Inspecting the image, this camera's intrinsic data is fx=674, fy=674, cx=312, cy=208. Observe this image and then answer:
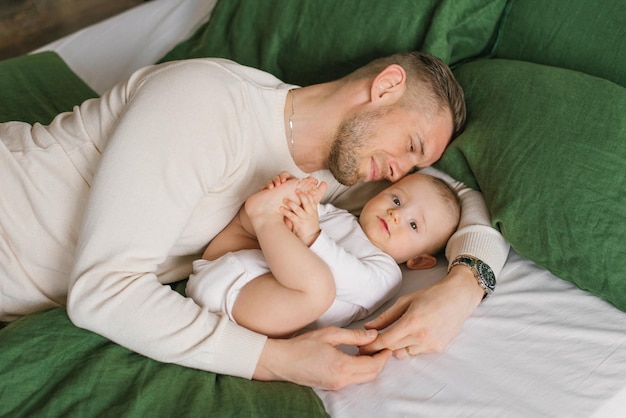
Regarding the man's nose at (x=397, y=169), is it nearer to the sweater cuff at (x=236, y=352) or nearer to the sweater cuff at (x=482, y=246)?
the sweater cuff at (x=482, y=246)

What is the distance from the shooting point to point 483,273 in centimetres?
142

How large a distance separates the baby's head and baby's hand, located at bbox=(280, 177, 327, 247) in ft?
0.84

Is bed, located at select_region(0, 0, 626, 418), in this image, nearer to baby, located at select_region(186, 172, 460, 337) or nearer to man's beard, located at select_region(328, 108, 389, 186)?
baby, located at select_region(186, 172, 460, 337)

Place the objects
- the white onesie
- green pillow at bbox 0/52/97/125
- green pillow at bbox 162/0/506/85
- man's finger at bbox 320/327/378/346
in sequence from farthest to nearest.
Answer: green pillow at bbox 0/52/97/125
green pillow at bbox 162/0/506/85
the white onesie
man's finger at bbox 320/327/378/346

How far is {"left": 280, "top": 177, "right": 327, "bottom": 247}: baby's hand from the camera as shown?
1363 mm

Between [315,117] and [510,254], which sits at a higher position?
[315,117]

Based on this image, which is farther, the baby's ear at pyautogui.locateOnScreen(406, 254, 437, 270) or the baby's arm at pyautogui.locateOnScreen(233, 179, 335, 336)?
the baby's ear at pyautogui.locateOnScreen(406, 254, 437, 270)

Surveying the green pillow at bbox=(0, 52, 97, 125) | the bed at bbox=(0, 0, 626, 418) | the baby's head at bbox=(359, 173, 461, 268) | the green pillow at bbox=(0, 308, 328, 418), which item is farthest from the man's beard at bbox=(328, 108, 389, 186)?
the green pillow at bbox=(0, 52, 97, 125)

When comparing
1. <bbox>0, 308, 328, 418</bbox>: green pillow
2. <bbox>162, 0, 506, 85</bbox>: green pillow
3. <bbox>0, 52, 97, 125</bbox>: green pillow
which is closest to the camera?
<bbox>0, 308, 328, 418</bbox>: green pillow

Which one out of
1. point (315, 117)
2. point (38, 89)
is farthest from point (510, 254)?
point (38, 89)

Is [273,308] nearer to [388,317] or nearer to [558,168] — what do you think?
[388,317]

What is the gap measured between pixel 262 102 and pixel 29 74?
103 cm

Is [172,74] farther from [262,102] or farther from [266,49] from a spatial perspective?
[266,49]

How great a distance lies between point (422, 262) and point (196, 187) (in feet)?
1.98
